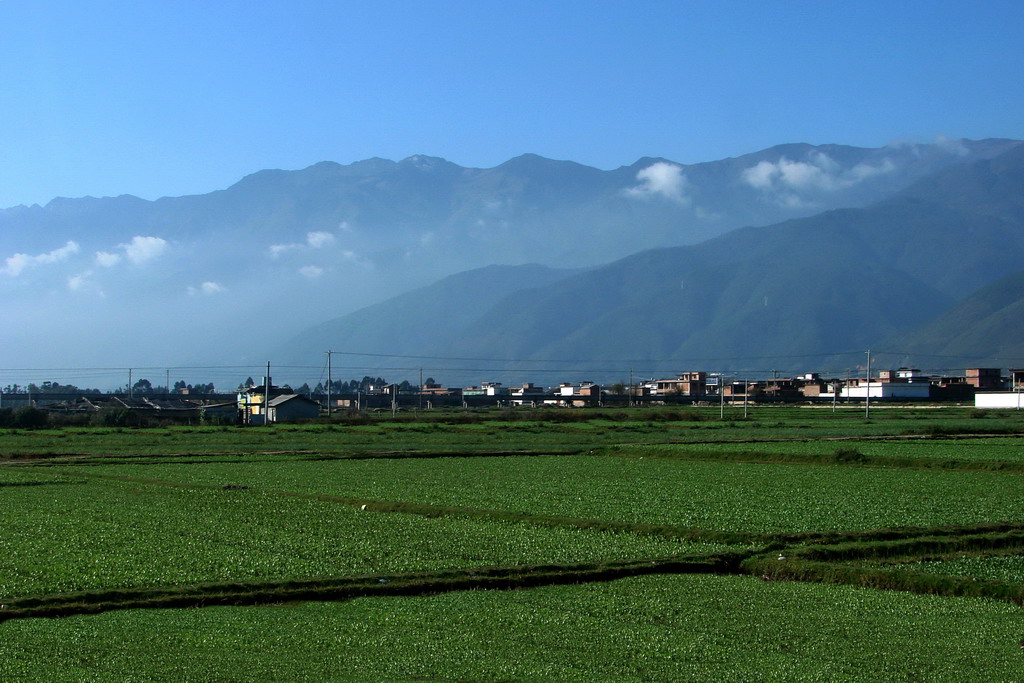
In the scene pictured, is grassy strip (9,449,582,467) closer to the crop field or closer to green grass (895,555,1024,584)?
the crop field

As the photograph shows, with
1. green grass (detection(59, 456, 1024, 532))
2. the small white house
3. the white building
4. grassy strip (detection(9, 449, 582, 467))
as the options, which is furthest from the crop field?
the small white house

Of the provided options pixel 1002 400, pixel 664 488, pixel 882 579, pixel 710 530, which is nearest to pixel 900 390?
pixel 1002 400

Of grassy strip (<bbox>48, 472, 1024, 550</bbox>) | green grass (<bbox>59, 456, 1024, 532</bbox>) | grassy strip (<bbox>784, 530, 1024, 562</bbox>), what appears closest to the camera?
grassy strip (<bbox>784, 530, 1024, 562</bbox>)

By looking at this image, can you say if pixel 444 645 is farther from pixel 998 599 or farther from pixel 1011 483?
pixel 1011 483

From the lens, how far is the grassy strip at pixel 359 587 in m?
15.0

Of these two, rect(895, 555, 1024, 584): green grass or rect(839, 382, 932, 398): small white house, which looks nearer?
rect(895, 555, 1024, 584): green grass

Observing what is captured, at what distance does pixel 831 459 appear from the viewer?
148 ft

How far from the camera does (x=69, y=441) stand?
6612 cm

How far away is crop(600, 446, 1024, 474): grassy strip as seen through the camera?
1604 inches

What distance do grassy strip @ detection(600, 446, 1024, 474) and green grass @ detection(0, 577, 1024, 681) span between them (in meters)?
27.1

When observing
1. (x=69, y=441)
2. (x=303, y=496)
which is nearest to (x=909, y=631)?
(x=303, y=496)

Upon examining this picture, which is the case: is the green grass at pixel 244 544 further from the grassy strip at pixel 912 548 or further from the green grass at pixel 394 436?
the green grass at pixel 394 436

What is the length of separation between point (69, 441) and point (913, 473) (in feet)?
166

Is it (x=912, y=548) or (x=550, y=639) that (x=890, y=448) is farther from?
(x=550, y=639)
